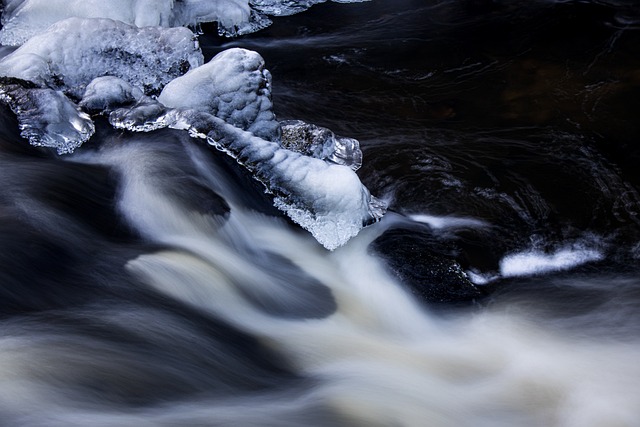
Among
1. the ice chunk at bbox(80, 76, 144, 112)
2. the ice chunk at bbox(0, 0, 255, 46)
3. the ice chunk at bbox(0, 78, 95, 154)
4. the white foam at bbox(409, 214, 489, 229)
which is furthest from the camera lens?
the ice chunk at bbox(0, 0, 255, 46)

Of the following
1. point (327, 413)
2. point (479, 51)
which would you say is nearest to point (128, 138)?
point (327, 413)

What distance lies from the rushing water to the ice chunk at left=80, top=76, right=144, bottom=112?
0.94ft

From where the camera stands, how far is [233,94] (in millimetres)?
4949

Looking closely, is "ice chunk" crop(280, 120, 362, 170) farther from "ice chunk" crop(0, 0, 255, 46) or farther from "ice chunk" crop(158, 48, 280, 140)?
"ice chunk" crop(0, 0, 255, 46)

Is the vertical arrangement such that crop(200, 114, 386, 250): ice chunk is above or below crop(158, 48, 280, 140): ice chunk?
below

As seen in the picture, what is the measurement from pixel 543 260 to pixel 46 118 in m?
3.07

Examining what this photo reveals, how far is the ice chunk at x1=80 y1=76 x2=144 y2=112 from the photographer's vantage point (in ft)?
16.9

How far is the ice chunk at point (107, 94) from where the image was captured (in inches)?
203

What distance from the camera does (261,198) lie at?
15.1ft

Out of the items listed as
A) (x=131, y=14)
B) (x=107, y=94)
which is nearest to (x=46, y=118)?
(x=107, y=94)

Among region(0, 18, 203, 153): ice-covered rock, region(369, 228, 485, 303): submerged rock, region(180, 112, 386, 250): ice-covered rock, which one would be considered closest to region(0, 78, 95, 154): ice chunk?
region(0, 18, 203, 153): ice-covered rock

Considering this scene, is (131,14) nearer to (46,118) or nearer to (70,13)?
(70,13)

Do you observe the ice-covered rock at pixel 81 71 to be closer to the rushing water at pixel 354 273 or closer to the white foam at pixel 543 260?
the rushing water at pixel 354 273

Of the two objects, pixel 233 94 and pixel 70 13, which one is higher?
pixel 233 94
